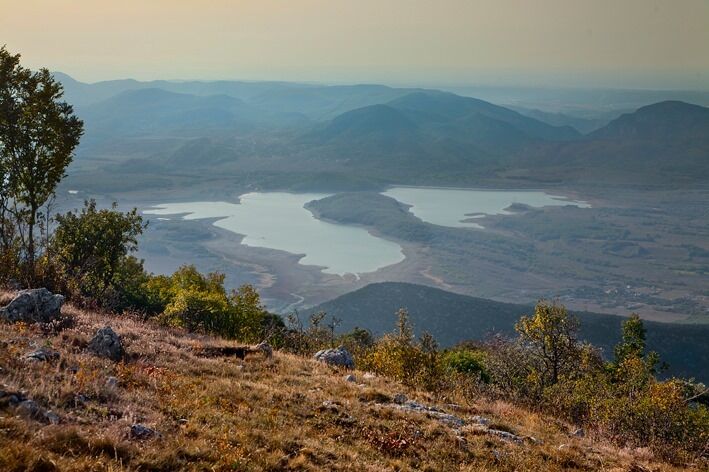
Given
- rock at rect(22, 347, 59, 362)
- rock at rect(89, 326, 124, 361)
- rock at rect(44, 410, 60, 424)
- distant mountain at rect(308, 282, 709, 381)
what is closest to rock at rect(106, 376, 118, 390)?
rock at rect(22, 347, 59, 362)

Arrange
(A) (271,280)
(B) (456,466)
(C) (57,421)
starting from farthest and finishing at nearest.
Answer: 1. (A) (271,280)
2. (B) (456,466)
3. (C) (57,421)

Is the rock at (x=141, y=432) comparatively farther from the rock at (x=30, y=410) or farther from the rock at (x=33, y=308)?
the rock at (x=33, y=308)

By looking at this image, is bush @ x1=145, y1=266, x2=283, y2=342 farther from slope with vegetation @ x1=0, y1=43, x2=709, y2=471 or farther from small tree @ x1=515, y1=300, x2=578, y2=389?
small tree @ x1=515, y1=300, x2=578, y2=389

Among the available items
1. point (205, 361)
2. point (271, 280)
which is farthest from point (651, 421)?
point (271, 280)

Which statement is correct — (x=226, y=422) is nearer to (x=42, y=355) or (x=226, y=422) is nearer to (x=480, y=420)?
(x=42, y=355)

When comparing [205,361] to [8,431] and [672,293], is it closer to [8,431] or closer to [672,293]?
[8,431]

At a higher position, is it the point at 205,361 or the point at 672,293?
the point at 205,361

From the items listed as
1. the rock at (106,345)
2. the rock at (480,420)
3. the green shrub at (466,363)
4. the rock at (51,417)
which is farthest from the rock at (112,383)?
the green shrub at (466,363)

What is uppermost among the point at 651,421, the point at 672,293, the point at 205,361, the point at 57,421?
the point at 57,421
